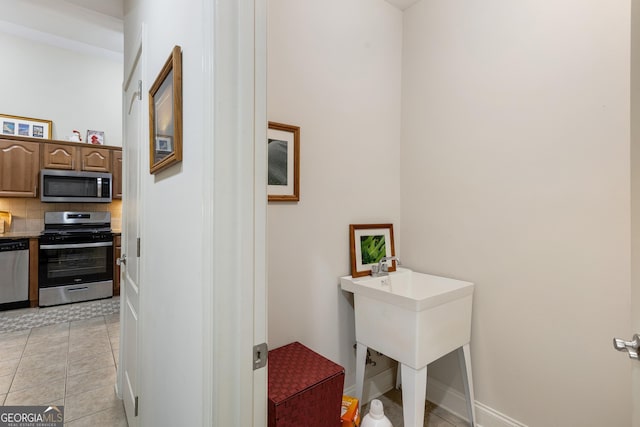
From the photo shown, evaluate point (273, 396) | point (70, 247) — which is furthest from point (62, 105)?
point (273, 396)

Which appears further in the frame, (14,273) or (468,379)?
(14,273)

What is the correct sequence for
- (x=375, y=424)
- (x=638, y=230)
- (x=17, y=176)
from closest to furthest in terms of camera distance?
(x=638, y=230) → (x=375, y=424) → (x=17, y=176)

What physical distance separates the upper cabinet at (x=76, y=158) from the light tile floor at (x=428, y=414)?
446cm

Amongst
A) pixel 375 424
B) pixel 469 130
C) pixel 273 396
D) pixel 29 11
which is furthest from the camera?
pixel 29 11

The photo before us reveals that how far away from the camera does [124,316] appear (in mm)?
2109

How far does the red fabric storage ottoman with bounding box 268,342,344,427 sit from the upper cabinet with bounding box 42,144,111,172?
13.7ft

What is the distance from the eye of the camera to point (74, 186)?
4133 mm

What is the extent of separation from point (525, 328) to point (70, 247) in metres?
4.72

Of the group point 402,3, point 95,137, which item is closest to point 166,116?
point 402,3

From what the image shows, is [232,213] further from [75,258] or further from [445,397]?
[75,258]

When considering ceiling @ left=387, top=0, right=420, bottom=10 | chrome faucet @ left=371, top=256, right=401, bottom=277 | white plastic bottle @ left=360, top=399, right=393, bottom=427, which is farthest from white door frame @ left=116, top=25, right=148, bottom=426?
ceiling @ left=387, top=0, right=420, bottom=10

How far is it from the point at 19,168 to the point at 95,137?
0.95 meters

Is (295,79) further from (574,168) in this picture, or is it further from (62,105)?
(62,105)

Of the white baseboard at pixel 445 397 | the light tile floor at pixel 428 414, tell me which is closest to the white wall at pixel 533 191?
the white baseboard at pixel 445 397
